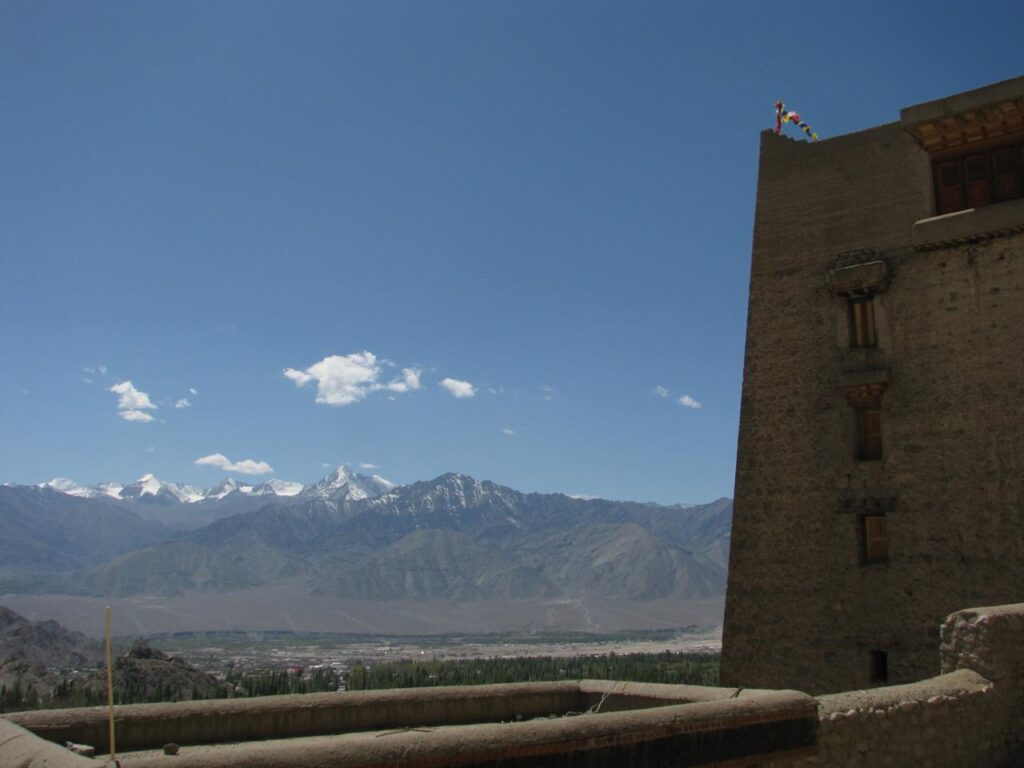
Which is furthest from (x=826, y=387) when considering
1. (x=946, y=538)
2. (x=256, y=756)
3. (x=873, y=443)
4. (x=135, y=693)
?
(x=135, y=693)

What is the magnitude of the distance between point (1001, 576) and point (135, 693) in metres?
42.9

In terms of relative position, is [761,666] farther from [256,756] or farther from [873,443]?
[256,756]

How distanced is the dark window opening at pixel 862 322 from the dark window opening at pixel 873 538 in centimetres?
310

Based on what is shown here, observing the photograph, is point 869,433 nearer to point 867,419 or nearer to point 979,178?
point 867,419

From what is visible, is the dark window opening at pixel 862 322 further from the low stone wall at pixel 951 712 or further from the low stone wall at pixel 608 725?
the low stone wall at pixel 608 725

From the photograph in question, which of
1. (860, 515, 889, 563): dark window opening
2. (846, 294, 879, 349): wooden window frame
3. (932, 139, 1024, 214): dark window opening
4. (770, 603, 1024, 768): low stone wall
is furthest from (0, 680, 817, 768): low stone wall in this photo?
(932, 139, 1024, 214): dark window opening

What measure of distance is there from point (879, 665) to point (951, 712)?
19.3ft

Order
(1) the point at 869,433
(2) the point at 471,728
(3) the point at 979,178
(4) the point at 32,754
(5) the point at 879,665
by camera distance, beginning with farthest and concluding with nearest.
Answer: (1) the point at 869,433 < (3) the point at 979,178 < (5) the point at 879,665 < (2) the point at 471,728 < (4) the point at 32,754

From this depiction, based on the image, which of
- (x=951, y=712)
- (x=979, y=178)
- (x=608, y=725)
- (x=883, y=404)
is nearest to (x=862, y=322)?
(x=883, y=404)

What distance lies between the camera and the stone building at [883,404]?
15.9m

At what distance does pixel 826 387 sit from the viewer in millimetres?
17812

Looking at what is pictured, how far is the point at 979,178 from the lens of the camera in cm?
1709

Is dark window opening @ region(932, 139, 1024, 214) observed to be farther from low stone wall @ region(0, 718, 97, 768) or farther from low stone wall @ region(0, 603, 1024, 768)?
Result: low stone wall @ region(0, 718, 97, 768)

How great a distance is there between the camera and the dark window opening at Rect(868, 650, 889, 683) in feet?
52.7
